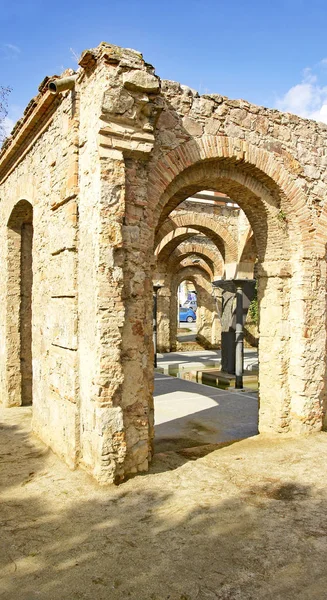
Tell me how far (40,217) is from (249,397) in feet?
17.9

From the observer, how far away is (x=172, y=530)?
3523mm

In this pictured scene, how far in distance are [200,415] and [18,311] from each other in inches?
143

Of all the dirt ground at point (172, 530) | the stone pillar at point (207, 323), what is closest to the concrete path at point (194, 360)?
the stone pillar at point (207, 323)

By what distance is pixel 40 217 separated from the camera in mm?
6016

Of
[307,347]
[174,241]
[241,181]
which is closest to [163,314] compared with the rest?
[174,241]

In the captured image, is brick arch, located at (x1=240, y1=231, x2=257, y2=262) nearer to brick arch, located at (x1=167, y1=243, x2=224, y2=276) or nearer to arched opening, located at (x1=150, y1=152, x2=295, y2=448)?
brick arch, located at (x1=167, y1=243, x2=224, y2=276)

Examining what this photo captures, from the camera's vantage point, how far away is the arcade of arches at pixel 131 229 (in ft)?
14.1

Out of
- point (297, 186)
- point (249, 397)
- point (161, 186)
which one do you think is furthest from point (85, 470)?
point (249, 397)

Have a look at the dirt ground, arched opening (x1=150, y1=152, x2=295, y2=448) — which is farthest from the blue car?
the dirt ground

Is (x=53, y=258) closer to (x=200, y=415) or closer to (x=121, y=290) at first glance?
(x=121, y=290)

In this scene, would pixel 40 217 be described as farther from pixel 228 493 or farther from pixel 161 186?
pixel 228 493

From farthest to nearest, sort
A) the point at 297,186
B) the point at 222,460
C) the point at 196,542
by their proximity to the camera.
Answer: the point at 297,186, the point at 222,460, the point at 196,542

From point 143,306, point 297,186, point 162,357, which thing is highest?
point 297,186

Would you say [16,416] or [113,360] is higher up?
[113,360]
